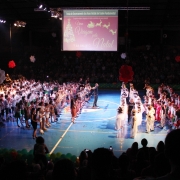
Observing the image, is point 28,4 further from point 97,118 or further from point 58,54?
point 97,118

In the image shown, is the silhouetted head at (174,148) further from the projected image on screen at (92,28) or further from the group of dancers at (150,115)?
the projected image on screen at (92,28)

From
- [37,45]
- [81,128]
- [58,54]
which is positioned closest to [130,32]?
[58,54]

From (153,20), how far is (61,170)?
25034 millimetres

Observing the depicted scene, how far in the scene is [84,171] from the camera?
389 centimetres

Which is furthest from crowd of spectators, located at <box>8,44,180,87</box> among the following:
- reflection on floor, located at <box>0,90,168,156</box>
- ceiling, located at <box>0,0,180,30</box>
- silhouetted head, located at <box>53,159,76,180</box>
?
silhouetted head, located at <box>53,159,76,180</box>

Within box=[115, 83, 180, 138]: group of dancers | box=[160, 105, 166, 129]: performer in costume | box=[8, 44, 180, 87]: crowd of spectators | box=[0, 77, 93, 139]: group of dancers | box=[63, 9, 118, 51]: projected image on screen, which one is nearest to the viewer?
box=[115, 83, 180, 138]: group of dancers

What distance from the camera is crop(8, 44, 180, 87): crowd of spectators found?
28.4 metres

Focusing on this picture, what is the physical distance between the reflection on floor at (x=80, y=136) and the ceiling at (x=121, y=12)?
723 centimetres

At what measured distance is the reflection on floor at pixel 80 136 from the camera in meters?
10.4

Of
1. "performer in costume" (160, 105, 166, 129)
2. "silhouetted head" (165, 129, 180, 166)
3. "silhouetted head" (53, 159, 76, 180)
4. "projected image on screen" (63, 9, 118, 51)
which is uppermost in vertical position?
"projected image on screen" (63, 9, 118, 51)

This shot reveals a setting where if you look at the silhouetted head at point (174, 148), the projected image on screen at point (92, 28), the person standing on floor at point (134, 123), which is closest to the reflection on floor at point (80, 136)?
the person standing on floor at point (134, 123)

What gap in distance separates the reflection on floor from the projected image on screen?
3.80 m

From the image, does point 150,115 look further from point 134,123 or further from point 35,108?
point 35,108

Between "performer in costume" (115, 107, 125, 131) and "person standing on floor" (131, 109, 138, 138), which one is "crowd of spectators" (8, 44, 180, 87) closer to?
"performer in costume" (115, 107, 125, 131)
